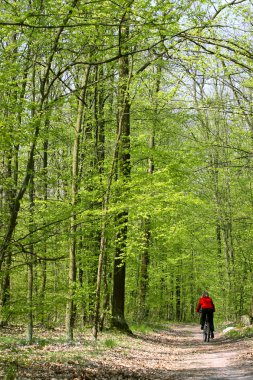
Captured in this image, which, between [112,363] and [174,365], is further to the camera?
[174,365]

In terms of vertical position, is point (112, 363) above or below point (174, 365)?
above

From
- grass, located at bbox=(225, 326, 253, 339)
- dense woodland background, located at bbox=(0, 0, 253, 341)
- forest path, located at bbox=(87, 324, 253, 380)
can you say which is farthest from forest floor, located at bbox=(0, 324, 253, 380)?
grass, located at bbox=(225, 326, 253, 339)

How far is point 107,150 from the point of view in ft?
58.3

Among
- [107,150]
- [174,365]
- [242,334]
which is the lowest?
[242,334]

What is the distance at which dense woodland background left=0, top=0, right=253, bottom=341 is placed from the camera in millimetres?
6410

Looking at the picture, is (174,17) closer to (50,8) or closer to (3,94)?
(50,8)

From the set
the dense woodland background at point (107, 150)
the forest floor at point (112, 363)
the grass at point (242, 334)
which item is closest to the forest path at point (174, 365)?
the forest floor at point (112, 363)

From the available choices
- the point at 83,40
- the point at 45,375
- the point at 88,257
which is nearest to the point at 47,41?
the point at 83,40

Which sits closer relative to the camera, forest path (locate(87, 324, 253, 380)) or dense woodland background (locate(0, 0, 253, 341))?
dense woodland background (locate(0, 0, 253, 341))

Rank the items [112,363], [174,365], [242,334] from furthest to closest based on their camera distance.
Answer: [242,334]
[174,365]
[112,363]

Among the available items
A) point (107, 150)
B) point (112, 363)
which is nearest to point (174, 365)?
point (112, 363)

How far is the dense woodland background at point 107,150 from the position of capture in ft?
21.0

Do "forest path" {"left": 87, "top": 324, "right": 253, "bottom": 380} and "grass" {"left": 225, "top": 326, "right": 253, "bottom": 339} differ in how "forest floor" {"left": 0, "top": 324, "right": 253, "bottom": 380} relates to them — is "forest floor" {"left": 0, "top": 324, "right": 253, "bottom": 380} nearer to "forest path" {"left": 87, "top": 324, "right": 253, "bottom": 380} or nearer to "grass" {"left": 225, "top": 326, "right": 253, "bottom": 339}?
"forest path" {"left": 87, "top": 324, "right": 253, "bottom": 380}

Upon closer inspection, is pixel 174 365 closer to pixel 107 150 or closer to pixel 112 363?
pixel 112 363
